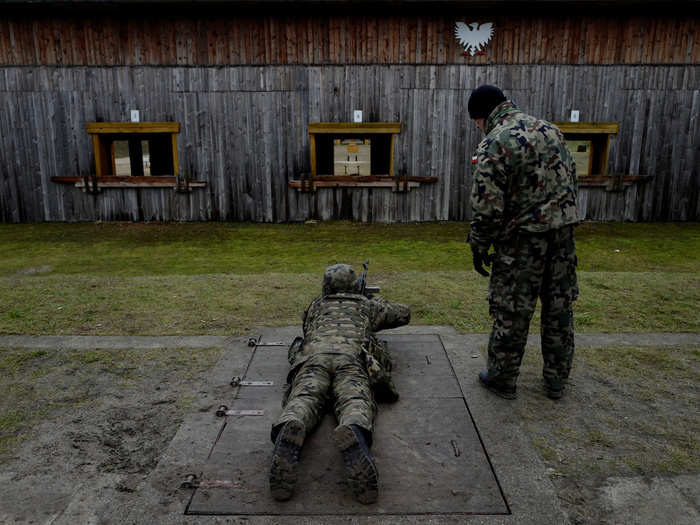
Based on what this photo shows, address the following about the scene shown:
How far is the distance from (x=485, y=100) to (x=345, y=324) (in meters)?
1.86

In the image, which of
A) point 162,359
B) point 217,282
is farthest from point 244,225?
point 162,359

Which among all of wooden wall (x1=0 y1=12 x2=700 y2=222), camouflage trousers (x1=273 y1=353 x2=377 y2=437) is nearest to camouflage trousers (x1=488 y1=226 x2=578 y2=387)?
camouflage trousers (x1=273 y1=353 x2=377 y2=437)

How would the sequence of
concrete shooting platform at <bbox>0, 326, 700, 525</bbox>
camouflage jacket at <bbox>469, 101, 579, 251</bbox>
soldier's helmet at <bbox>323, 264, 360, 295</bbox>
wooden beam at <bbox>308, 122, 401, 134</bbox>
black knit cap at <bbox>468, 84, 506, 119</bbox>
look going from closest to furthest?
concrete shooting platform at <bbox>0, 326, 700, 525</bbox>
camouflage jacket at <bbox>469, 101, 579, 251</bbox>
black knit cap at <bbox>468, 84, 506, 119</bbox>
soldier's helmet at <bbox>323, 264, 360, 295</bbox>
wooden beam at <bbox>308, 122, 401, 134</bbox>

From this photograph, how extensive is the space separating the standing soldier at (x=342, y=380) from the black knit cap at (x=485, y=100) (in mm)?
1547

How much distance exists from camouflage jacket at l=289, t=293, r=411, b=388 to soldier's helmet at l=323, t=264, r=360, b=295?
0.06 m

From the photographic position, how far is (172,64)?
11.8m

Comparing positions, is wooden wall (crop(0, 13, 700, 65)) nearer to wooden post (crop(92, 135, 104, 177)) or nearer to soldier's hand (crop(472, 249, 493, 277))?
wooden post (crop(92, 135, 104, 177))

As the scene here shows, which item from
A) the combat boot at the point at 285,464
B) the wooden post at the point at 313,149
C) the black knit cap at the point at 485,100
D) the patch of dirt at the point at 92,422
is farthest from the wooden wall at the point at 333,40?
the combat boot at the point at 285,464

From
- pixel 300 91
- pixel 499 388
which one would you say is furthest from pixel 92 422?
pixel 300 91

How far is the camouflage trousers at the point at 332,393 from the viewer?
2969mm

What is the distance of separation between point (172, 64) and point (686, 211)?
12266mm

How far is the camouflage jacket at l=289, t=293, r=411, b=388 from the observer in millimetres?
3627

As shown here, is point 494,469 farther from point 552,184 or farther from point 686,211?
point 686,211

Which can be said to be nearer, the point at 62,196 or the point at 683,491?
the point at 683,491
